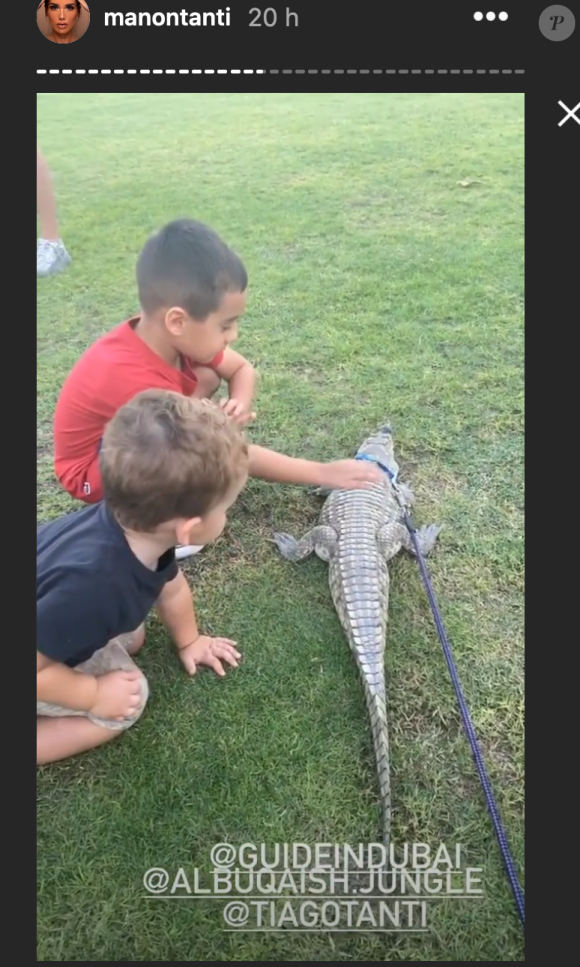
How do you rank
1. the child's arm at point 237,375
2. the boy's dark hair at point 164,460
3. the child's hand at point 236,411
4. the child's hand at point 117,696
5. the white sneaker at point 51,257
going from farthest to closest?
the white sneaker at point 51,257 < the child's arm at point 237,375 < the child's hand at point 236,411 < the child's hand at point 117,696 < the boy's dark hair at point 164,460

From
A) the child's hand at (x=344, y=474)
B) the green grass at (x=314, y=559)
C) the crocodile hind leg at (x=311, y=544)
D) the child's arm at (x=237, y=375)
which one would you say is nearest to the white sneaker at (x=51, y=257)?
the green grass at (x=314, y=559)

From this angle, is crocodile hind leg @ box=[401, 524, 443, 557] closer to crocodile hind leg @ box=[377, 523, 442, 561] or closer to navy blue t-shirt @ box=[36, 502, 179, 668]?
crocodile hind leg @ box=[377, 523, 442, 561]

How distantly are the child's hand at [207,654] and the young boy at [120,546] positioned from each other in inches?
8.3

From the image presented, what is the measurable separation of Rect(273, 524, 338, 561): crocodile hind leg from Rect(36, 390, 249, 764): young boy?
669mm

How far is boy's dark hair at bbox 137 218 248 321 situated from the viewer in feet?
5.96

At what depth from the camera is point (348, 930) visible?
1.37 metres

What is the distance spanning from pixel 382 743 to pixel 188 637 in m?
0.59

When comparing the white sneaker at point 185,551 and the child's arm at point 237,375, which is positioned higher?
the child's arm at point 237,375

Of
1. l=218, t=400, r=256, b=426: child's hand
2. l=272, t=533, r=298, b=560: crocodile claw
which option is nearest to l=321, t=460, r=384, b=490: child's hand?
l=218, t=400, r=256, b=426: child's hand
